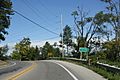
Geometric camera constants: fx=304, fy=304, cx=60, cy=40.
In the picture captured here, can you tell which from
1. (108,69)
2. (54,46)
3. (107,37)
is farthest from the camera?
(54,46)

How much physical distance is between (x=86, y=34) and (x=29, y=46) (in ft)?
194

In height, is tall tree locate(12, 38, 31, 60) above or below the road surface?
above

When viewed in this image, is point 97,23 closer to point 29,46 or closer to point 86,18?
point 86,18

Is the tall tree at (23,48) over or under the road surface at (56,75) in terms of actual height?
over

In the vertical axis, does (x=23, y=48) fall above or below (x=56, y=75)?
above

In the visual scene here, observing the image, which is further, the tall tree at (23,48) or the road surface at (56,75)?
the tall tree at (23,48)

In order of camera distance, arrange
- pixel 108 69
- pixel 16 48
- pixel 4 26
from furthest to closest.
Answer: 1. pixel 16 48
2. pixel 4 26
3. pixel 108 69

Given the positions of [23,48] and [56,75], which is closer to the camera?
[56,75]

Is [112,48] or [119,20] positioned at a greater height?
[119,20]

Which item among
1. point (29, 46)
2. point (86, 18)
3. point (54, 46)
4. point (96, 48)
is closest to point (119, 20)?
point (86, 18)

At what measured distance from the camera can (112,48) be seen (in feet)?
201

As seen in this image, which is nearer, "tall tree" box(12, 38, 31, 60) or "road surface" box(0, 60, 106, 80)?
"road surface" box(0, 60, 106, 80)

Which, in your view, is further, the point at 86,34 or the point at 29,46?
the point at 29,46

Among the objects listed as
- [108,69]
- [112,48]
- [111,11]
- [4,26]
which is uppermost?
[111,11]
